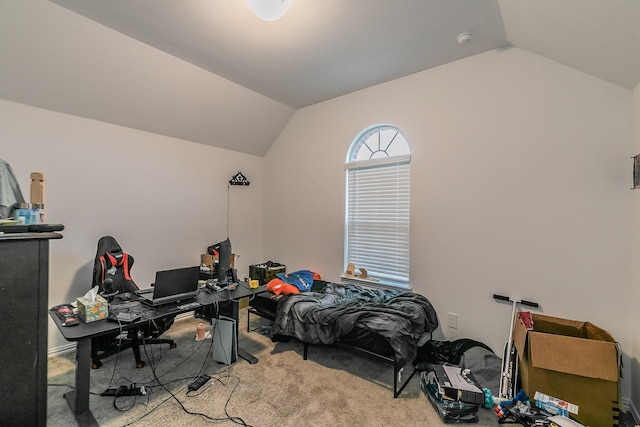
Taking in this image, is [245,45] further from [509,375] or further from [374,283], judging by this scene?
[509,375]

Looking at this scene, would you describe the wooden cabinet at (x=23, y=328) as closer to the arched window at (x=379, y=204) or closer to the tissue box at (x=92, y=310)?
the tissue box at (x=92, y=310)

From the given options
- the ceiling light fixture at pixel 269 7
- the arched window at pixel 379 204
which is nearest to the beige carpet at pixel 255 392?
the arched window at pixel 379 204

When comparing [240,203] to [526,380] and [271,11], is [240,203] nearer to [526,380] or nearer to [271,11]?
[271,11]

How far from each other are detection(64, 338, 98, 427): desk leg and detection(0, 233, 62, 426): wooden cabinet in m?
0.50

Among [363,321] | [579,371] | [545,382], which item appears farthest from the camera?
[363,321]

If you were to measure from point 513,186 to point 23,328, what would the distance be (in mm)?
3492

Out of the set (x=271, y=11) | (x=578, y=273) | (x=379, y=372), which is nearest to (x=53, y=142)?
(x=271, y=11)

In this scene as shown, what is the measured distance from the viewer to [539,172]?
2.41 metres

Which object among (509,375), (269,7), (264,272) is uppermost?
(269,7)

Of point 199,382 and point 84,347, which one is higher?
point 84,347

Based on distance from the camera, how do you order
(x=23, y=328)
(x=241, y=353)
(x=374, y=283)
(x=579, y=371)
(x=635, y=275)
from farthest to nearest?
(x=374, y=283), (x=241, y=353), (x=635, y=275), (x=579, y=371), (x=23, y=328)

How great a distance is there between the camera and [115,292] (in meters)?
2.56

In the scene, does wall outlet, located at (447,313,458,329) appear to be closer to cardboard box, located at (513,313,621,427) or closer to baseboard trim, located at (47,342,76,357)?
cardboard box, located at (513,313,621,427)

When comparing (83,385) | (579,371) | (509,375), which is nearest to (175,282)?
(83,385)
